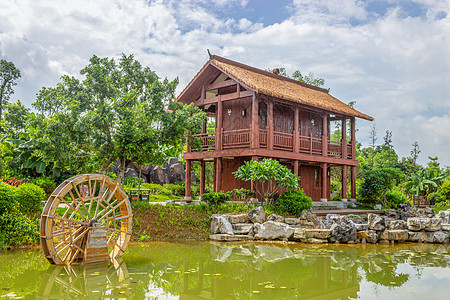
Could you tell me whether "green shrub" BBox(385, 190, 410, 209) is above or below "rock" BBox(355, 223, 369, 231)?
above

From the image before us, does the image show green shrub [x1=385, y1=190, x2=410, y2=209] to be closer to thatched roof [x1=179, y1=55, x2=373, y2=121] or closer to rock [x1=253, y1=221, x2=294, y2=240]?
thatched roof [x1=179, y1=55, x2=373, y2=121]

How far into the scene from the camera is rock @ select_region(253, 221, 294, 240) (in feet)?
44.4

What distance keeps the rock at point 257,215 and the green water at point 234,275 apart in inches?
106

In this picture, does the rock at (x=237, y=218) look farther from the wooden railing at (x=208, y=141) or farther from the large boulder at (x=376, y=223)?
the wooden railing at (x=208, y=141)

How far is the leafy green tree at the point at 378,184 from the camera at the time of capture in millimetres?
20484

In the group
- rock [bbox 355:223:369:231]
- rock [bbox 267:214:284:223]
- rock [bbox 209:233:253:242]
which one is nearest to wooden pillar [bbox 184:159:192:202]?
rock [bbox 209:233:253:242]

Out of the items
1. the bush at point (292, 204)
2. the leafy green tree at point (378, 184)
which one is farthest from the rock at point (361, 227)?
the leafy green tree at point (378, 184)

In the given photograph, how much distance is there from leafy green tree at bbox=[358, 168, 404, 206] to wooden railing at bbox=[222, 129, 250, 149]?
7.47m

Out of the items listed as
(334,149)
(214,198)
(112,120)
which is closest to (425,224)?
(334,149)

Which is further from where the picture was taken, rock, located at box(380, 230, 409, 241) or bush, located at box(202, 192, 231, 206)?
bush, located at box(202, 192, 231, 206)

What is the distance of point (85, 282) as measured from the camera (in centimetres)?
756

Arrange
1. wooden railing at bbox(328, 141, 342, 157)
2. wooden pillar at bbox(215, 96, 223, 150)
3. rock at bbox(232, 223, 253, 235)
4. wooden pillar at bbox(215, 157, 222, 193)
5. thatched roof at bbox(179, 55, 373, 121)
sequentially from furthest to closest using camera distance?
wooden railing at bbox(328, 141, 342, 157)
wooden pillar at bbox(215, 96, 223, 150)
wooden pillar at bbox(215, 157, 222, 193)
thatched roof at bbox(179, 55, 373, 121)
rock at bbox(232, 223, 253, 235)

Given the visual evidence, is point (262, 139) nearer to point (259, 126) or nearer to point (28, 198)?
point (259, 126)

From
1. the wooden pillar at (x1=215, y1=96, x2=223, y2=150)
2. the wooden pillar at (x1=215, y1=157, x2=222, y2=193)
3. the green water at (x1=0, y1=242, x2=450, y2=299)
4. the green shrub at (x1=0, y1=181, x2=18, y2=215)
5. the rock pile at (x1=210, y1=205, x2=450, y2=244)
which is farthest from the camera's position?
the wooden pillar at (x1=215, y1=96, x2=223, y2=150)
